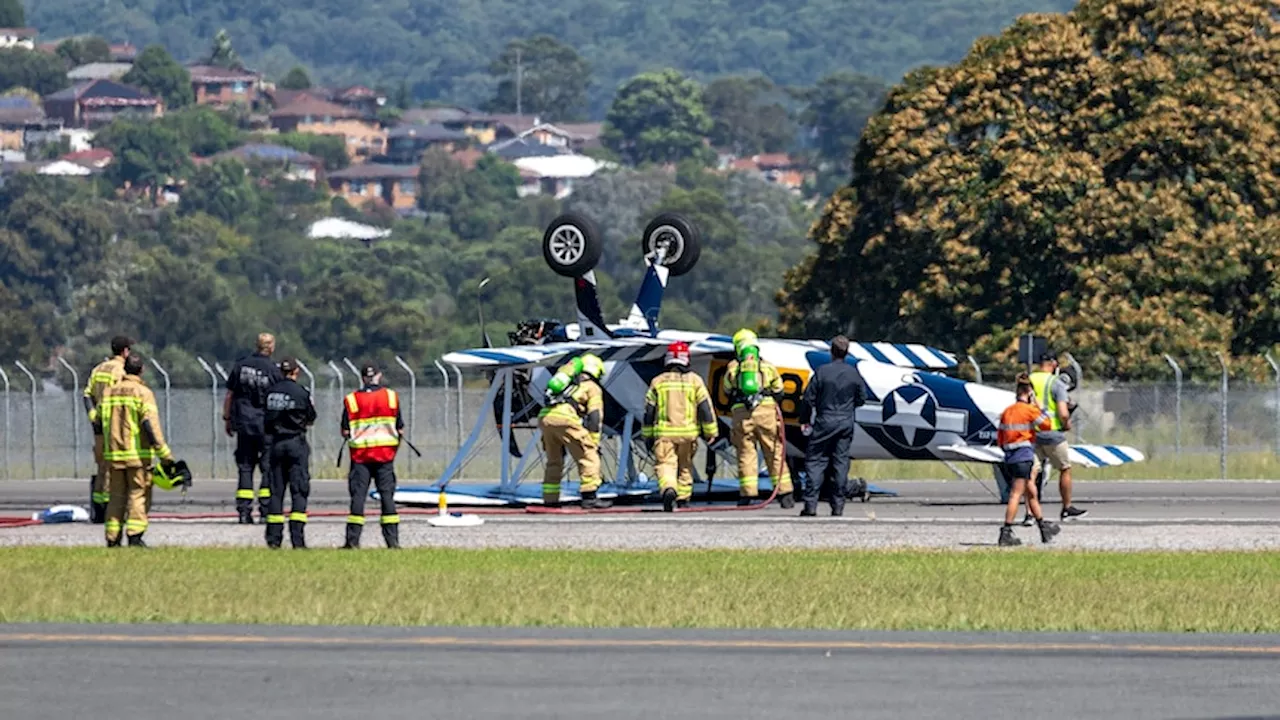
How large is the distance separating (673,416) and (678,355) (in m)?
0.64

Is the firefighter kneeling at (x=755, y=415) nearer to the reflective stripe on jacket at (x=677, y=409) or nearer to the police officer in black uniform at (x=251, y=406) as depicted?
the reflective stripe on jacket at (x=677, y=409)

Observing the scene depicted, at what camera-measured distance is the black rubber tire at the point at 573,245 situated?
1309 inches

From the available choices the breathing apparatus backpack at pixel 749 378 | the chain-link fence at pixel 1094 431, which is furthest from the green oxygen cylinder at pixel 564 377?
the chain-link fence at pixel 1094 431

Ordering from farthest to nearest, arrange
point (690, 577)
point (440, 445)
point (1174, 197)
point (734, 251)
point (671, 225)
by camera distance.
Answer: point (734, 251) → point (1174, 197) → point (440, 445) → point (671, 225) → point (690, 577)

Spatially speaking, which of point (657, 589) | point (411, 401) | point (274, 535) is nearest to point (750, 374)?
point (274, 535)

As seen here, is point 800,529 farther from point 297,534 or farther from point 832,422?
point 297,534

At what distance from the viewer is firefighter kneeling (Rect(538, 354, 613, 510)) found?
30078mm

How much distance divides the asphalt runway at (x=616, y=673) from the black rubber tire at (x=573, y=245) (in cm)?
1574

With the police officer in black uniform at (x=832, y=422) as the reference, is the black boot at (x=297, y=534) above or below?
below

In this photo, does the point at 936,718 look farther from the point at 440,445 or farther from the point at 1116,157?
the point at 1116,157

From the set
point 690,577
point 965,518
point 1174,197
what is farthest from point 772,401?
point 1174,197

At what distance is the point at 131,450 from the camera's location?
77.2 ft

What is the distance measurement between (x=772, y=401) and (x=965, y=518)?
8.22 feet

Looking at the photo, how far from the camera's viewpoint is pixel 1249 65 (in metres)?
51.6
